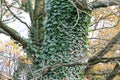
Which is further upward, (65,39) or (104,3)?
(104,3)

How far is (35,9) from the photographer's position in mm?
7824

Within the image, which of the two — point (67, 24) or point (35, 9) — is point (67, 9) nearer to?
point (67, 24)

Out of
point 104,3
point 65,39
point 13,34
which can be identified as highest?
point 104,3

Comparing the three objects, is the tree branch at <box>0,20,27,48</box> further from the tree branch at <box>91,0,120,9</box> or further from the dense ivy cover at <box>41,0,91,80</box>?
the tree branch at <box>91,0,120,9</box>

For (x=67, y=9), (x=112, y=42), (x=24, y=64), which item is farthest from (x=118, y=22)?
(x=24, y=64)

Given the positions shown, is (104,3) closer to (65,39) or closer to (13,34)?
(65,39)

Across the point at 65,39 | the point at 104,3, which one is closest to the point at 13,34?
the point at 65,39

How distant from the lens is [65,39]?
6.45m

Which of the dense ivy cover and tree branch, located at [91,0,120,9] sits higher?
tree branch, located at [91,0,120,9]

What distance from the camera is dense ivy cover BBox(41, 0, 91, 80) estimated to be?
6.39 meters

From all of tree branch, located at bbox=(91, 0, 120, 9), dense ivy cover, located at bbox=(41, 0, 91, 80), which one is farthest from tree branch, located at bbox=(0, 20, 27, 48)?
tree branch, located at bbox=(91, 0, 120, 9)

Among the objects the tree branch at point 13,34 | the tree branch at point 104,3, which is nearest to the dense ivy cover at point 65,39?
the tree branch at point 104,3

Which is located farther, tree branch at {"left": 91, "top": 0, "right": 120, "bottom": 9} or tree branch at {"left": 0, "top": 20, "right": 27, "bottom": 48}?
tree branch at {"left": 91, "top": 0, "right": 120, "bottom": 9}

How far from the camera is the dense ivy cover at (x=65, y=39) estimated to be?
6.39 metres
